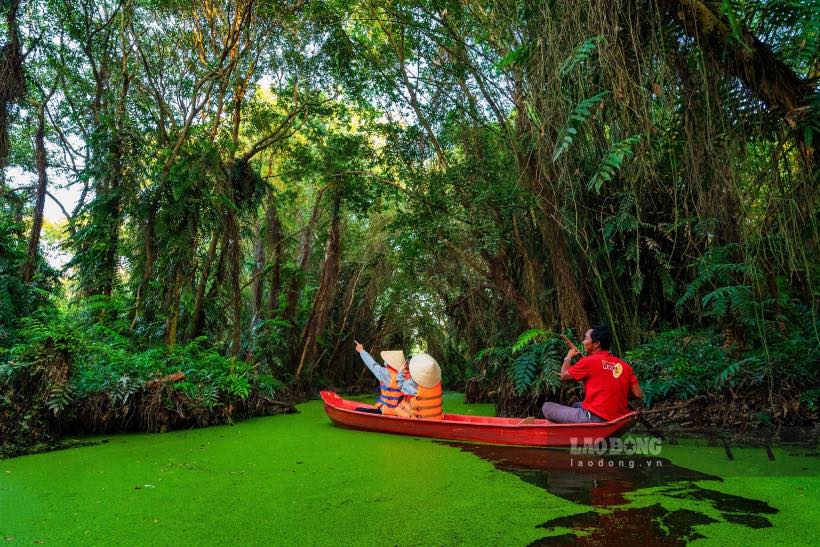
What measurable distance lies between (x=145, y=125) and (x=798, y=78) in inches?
292

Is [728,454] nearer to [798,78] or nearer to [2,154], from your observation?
[798,78]

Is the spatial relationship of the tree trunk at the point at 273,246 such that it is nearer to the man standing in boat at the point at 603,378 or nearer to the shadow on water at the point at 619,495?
the shadow on water at the point at 619,495

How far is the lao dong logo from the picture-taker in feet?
12.7

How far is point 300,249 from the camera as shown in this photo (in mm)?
10469

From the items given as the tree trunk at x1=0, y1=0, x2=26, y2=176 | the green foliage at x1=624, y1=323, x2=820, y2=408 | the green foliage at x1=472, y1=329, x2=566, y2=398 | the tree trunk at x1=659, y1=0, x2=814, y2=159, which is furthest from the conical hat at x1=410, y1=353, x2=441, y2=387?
the tree trunk at x1=0, y1=0, x2=26, y2=176

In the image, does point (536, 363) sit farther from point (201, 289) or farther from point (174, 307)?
point (174, 307)

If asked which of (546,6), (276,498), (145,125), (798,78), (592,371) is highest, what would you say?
(145,125)

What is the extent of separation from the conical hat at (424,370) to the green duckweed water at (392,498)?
78 cm

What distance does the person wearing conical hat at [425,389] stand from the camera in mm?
4707

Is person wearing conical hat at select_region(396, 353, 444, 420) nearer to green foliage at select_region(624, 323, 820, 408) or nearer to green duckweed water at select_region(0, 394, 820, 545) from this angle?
green duckweed water at select_region(0, 394, 820, 545)

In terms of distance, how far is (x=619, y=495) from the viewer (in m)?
2.68

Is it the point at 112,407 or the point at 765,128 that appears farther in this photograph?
the point at 112,407

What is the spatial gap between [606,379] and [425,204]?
170 inches

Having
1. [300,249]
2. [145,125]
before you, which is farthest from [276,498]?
[300,249]
